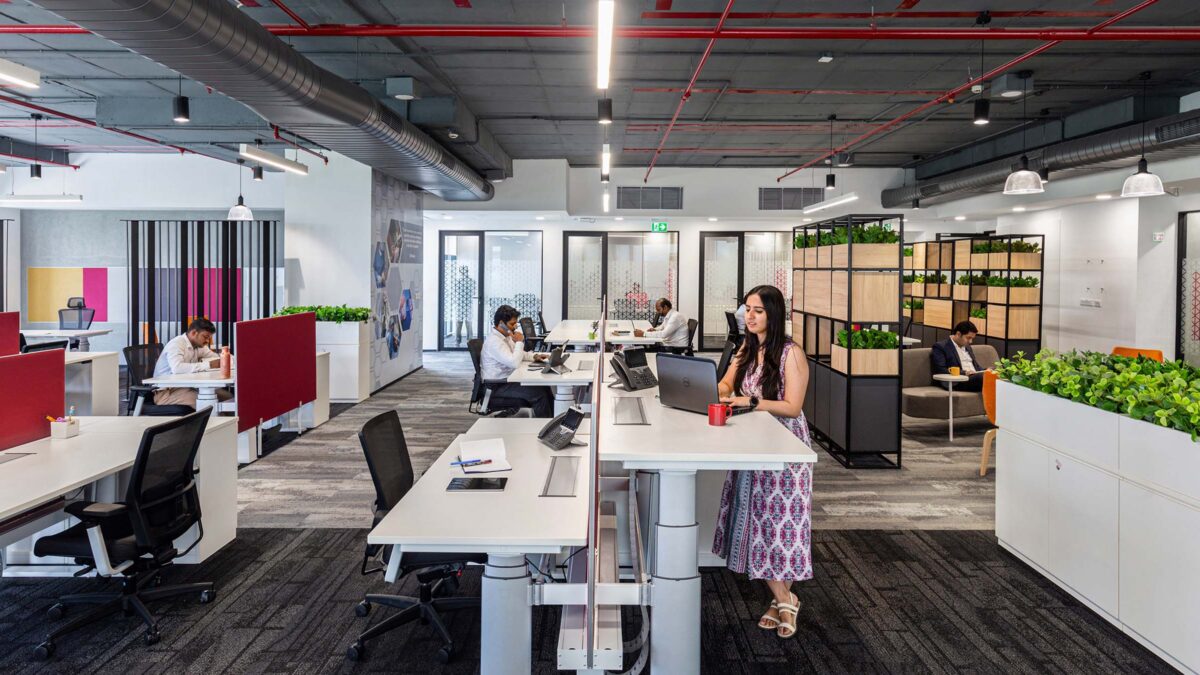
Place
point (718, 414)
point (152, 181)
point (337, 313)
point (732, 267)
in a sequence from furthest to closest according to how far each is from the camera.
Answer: point (732, 267) → point (152, 181) → point (337, 313) → point (718, 414)

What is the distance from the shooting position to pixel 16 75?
5105 millimetres

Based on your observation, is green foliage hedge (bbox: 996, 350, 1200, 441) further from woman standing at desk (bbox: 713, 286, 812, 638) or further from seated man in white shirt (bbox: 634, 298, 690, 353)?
seated man in white shirt (bbox: 634, 298, 690, 353)

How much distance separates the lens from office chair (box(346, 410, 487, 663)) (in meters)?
3.21

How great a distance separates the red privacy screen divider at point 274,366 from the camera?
666 cm

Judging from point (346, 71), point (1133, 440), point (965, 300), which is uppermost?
Result: point (346, 71)

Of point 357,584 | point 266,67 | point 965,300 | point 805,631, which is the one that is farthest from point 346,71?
point 965,300

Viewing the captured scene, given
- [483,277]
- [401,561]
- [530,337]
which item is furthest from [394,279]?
[401,561]

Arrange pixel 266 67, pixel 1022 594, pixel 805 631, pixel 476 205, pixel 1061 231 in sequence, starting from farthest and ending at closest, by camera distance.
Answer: pixel 476 205
pixel 1061 231
pixel 266 67
pixel 1022 594
pixel 805 631

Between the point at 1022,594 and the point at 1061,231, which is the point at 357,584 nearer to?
the point at 1022,594

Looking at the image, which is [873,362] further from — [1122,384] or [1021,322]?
[1021,322]

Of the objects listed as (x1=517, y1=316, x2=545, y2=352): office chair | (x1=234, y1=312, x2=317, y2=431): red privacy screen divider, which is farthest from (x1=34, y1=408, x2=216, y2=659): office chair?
(x1=517, y1=316, x2=545, y2=352): office chair

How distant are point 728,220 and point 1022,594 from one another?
11880mm

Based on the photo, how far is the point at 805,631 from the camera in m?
3.63

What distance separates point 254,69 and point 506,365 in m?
3.20
